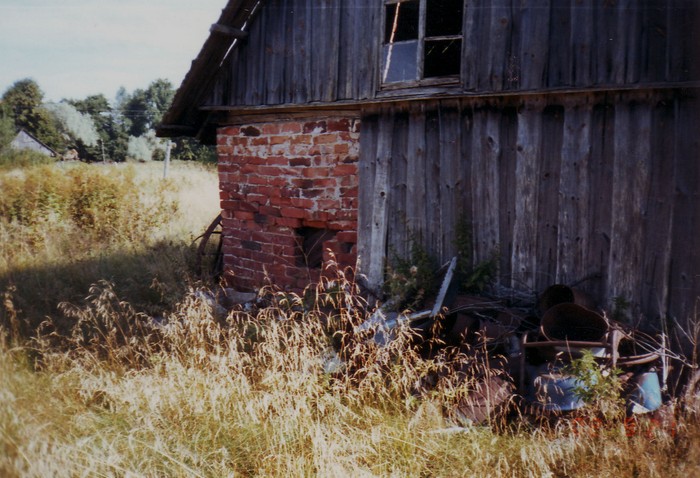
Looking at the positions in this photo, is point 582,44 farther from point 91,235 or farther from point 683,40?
point 91,235

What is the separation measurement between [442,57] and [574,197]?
3.01m

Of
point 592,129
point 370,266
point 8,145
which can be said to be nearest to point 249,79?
point 370,266

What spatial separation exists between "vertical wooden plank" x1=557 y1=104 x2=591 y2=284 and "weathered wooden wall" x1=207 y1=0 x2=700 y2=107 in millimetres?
326

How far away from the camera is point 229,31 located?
6.23m

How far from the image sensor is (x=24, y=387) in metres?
3.33

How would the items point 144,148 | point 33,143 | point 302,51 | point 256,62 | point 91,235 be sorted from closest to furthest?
point 302,51 < point 256,62 < point 91,235 < point 33,143 < point 144,148

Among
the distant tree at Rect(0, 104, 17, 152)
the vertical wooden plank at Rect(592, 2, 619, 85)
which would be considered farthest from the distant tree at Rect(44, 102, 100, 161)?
the vertical wooden plank at Rect(592, 2, 619, 85)

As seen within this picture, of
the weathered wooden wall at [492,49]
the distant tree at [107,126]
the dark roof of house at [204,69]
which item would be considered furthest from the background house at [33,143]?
the weathered wooden wall at [492,49]

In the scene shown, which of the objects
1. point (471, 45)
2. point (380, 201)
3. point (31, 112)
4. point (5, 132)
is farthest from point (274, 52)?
point (31, 112)

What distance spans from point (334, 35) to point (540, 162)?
256cm

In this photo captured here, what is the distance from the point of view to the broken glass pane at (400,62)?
528 cm

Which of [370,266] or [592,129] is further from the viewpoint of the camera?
[370,266]

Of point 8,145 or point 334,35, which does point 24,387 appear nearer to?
point 334,35

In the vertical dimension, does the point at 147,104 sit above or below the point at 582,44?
above
